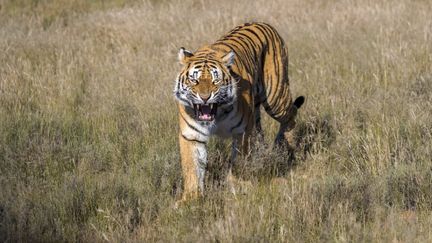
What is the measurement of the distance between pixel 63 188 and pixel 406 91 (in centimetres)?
344

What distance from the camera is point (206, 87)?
14.8 feet

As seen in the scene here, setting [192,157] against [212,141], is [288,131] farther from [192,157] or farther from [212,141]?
[192,157]

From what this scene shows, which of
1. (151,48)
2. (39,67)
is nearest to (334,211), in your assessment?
(39,67)

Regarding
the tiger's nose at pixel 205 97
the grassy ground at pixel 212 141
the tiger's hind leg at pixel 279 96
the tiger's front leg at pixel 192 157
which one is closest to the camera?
A: the grassy ground at pixel 212 141

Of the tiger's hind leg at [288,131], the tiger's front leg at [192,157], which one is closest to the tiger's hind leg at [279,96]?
the tiger's hind leg at [288,131]

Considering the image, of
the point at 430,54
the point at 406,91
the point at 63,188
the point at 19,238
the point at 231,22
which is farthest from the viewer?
the point at 231,22

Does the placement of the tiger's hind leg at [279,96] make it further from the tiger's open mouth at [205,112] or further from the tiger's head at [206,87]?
the tiger's open mouth at [205,112]

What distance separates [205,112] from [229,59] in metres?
Result: 0.42

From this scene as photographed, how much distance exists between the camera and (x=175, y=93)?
465 centimetres

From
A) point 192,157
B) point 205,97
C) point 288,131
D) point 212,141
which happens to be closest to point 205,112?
point 205,97

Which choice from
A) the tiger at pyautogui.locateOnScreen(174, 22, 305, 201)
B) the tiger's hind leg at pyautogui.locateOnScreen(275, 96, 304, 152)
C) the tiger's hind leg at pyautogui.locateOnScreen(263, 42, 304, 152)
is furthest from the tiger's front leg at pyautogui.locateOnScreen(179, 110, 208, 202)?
the tiger's hind leg at pyautogui.locateOnScreen(275, 96, 304, 152)

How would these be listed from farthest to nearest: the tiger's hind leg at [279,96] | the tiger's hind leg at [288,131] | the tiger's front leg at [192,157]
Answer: the tiger's hind leg at [288,131] → the tiger's hind leg at [279,96] → the tiger's front leg at [192,157]

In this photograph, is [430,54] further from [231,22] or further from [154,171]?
[154,171]

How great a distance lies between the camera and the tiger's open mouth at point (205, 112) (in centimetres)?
455
